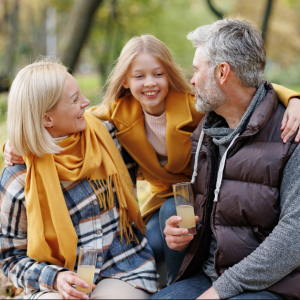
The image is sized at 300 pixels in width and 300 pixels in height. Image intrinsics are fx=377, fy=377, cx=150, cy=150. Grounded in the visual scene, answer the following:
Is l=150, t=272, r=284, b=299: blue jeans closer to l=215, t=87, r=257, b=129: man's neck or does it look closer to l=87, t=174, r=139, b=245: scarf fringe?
l=87, t=174, r=139, b=245: scarf fringe

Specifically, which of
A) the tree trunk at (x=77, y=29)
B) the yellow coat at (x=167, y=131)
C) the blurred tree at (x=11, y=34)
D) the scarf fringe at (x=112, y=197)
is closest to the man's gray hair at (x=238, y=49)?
the yellow coat at (x=167, y=131)

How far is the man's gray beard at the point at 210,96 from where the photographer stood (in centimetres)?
263

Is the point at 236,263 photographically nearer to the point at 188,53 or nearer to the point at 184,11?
the point at 188,53

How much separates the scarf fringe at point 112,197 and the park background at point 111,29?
1.04 m

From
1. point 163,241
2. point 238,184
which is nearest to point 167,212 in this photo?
point 163,241

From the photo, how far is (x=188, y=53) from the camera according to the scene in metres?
18.8

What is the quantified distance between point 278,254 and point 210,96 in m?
1.13

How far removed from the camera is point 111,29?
44.0 feet

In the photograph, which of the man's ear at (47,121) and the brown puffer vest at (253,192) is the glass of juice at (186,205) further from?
the man's ear at (47,121)

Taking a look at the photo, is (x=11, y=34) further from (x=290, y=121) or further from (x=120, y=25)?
(x=290, y=121)

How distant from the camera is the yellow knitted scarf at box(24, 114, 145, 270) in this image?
265cm

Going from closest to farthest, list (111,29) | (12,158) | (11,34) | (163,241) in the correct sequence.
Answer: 1. (12,158)
2. (163,241)
3. (111,29)
4. (11,34)

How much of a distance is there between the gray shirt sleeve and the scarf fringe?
93 centimetres

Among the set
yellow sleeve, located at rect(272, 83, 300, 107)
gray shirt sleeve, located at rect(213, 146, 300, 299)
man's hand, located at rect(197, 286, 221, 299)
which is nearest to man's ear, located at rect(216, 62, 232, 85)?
yellow sleeve, located at rect(272, 83, 300, 107)
